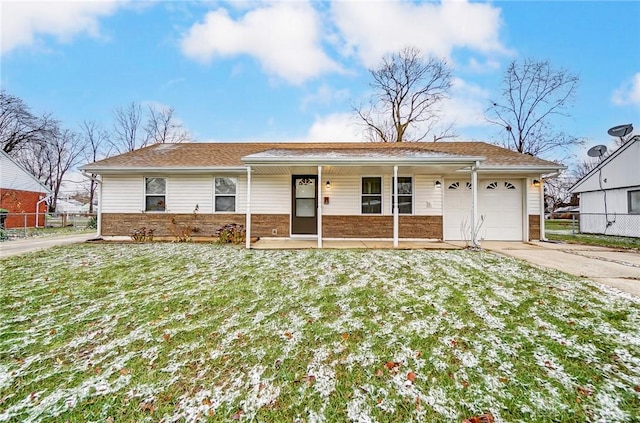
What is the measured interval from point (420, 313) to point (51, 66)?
87.4ft

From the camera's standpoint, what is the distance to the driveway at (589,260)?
196 inches

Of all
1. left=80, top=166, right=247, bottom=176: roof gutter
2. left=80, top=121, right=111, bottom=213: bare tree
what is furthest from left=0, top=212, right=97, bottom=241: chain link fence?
left=80, top=121, right=111, bottom=213: bare tree

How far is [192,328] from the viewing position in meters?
3.45

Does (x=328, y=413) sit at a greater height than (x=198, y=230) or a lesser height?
lesser

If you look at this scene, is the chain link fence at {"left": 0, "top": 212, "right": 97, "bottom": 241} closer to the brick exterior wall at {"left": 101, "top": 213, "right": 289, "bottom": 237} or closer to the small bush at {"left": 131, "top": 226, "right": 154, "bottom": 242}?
the brick exterior wall at {"left": 101, "top": 213, "right": 289, "bottom": 237}

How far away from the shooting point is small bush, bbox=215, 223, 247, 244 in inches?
362

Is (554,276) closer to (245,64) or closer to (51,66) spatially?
(245,64)

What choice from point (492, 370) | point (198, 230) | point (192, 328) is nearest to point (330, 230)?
point (198, 230)

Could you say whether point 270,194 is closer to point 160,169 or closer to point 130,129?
point 160,169

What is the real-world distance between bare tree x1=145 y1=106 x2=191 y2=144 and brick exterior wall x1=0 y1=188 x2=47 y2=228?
1037 cm

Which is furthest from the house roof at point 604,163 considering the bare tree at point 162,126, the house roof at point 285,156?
the bare tree at point 162,126

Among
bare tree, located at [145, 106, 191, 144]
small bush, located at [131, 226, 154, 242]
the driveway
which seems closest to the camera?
the driveway

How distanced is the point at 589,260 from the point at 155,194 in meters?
12.7

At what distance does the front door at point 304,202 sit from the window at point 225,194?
6.98ft
